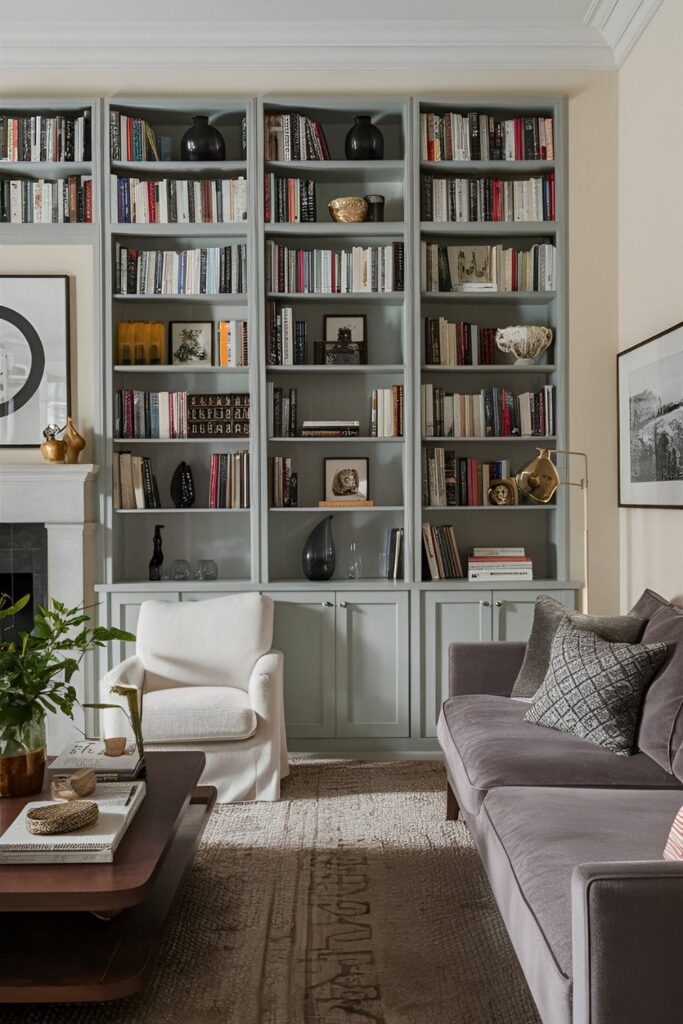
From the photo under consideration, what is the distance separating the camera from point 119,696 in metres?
3.40

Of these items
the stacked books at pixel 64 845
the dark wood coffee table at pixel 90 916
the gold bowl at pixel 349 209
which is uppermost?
the gold bowl at pixel 349 209

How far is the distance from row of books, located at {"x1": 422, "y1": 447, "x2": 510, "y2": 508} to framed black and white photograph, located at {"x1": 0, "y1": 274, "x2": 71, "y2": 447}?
1.80m

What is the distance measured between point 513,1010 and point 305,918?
699 millimetres

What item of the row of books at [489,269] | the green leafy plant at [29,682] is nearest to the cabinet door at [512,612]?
the row of books at [489,269]

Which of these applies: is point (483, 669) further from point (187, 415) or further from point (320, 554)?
point (187, 415)

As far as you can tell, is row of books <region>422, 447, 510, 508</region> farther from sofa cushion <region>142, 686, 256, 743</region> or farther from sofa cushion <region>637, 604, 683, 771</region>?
sofa cushion <region>637, 604, 683, 771</region>

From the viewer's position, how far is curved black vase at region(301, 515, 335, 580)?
424 cm

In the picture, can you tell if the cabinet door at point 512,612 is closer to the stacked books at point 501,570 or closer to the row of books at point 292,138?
the stacked books at point 501,570

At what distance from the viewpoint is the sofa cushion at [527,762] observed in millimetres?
2455

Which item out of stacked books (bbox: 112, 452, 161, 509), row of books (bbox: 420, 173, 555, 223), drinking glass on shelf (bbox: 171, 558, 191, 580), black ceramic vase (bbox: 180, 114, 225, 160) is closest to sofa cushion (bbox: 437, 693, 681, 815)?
drinking glass on shelf (bbox: 171, 558, 191, 580)

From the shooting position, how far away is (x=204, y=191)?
167 inches

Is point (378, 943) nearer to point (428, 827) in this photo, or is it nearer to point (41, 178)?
point (428, 827)

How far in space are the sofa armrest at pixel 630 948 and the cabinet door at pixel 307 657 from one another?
9.00ft

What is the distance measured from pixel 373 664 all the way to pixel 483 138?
2574 millimetres
